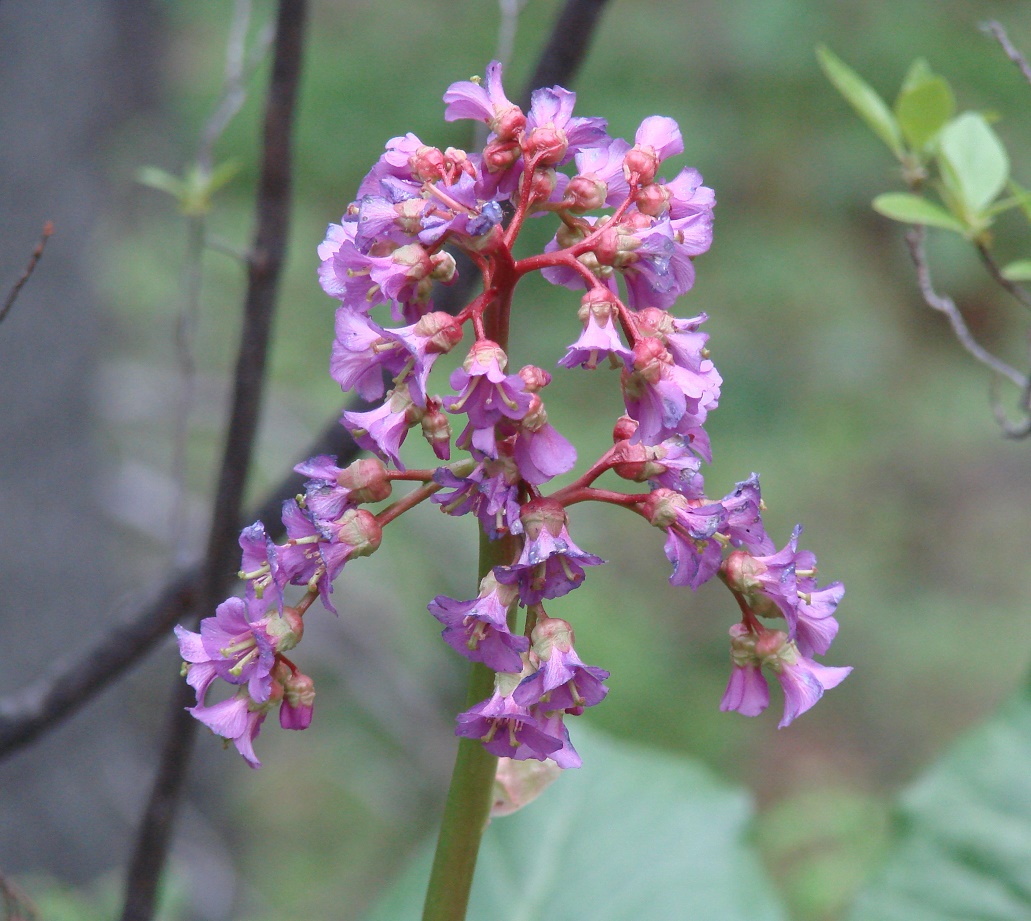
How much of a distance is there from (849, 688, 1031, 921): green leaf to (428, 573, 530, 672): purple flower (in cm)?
106

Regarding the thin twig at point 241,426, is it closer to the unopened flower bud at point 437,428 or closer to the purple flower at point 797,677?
the unopened flower bud at point 437,428

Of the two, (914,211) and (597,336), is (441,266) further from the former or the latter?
(914,211)

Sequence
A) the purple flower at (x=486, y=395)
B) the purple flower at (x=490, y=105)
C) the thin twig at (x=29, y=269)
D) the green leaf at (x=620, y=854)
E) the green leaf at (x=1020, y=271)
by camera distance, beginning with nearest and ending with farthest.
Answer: the purple flower at (x=486, y=395) → the purple flower at (x=490, y=105) → the thin twig at (x=29, y=269) → the green leaf at (x=1020, y=271) → the green leaf at (x=620, y=854)

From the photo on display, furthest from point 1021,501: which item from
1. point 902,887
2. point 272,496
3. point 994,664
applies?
point 272,496

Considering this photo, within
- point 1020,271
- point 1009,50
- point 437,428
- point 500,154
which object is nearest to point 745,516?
point 437,428

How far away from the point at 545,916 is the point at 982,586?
5828 mm

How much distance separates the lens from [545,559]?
0.88 m

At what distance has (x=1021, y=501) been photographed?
284 inches

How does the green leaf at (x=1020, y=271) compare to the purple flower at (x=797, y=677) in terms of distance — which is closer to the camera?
the purple flower at (x=797, y=677)

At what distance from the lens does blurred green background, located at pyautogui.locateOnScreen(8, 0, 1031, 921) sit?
4953 mm

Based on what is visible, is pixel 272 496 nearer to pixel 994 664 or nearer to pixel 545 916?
pixel 545 916

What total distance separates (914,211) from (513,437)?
0.81 meters

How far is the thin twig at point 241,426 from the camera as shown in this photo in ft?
4.86

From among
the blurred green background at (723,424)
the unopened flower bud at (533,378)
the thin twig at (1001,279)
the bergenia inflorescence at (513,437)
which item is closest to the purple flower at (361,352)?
the bergenia inflorescence at (513,437)
